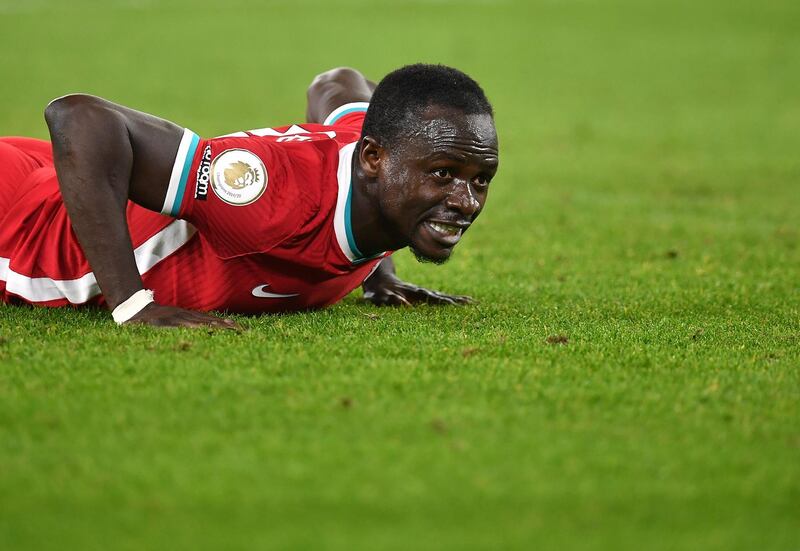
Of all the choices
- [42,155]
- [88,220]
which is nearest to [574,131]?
[42,155]

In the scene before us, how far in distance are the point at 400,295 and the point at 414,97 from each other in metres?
1.43

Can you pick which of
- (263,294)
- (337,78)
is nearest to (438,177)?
(263,294)

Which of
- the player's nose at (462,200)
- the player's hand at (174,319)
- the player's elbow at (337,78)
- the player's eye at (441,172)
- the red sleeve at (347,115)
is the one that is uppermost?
the player's elbow at (337,78)

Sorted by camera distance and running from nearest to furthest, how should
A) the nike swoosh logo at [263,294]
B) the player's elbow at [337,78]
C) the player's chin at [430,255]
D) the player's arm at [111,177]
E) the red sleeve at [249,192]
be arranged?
the player's arm at [111,177]
the red sleeve at [249,192]
the player's chin at [430,255]
the nike swoosh logo at [263,294]
the player's elbow at [337,78]

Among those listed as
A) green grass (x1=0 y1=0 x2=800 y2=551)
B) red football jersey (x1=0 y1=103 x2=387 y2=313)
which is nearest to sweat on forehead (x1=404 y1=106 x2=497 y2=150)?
red football jersey (x1=0 y1=103 x2=387 y2=313)

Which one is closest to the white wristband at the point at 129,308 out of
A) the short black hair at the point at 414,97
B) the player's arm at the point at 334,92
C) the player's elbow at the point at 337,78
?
the short black hair at the point at 414,97

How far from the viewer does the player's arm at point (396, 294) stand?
239 inches

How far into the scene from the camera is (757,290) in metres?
6.69

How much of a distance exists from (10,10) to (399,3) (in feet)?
30.0

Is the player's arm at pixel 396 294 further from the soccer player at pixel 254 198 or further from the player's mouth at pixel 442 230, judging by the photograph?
the player's mouth at pixel 442 230

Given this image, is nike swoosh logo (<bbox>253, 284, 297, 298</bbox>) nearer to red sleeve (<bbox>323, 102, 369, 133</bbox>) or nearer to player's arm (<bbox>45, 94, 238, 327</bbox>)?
player's arm (<bbox>45, 94, 238, 327</bbox>)

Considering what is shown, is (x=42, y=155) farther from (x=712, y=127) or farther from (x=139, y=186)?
(x=712, y=127)

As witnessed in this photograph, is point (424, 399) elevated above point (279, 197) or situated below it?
below

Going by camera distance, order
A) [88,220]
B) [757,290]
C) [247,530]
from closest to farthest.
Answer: [247,530]
[88,220]
[757,290]
